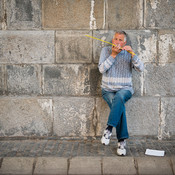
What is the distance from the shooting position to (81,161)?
330 cm

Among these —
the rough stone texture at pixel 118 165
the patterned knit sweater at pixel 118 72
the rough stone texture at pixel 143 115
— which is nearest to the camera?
the rough stone texture at pixel 118 165

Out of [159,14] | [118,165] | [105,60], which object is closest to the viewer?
[118,165]

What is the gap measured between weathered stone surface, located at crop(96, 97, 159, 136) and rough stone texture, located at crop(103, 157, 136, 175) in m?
0.83

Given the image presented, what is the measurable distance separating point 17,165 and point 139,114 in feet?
6.71

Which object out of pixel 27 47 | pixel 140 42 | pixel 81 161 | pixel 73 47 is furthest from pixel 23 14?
pixel 81 161

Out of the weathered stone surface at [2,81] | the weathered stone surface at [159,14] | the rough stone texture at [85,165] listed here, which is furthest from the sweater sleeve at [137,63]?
the weathered stone surface at [2,81]

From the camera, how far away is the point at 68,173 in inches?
125

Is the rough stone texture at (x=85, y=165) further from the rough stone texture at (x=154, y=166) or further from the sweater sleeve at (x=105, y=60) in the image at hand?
the sweater sleeve at (x=105, y=60)

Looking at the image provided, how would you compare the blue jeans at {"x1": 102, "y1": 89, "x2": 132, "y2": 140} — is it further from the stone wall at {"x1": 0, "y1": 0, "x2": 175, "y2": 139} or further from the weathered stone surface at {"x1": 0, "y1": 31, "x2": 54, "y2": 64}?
the weathered stone surface at {"x1": 0, "y1": 31, "x2": 54, "y2": 64}

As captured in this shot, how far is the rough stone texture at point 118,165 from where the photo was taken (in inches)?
125

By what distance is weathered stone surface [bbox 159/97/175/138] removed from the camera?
4.01 meters

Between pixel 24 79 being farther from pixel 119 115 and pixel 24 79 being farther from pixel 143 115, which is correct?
pixel 143 115

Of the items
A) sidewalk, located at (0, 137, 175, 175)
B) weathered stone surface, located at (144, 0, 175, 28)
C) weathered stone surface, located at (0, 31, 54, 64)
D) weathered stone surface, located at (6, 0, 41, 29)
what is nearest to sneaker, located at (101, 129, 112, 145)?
sidewalk, located at (0, 137, 175, 175)

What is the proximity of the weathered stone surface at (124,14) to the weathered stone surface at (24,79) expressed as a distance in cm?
145
